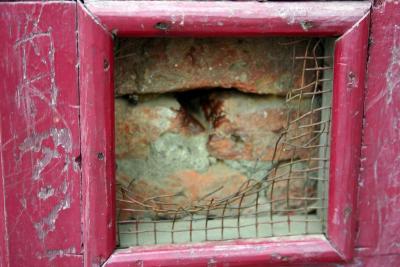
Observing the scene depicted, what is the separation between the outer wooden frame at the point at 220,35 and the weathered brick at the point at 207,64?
12cm

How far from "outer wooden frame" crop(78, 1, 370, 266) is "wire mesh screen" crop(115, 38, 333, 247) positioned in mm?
56

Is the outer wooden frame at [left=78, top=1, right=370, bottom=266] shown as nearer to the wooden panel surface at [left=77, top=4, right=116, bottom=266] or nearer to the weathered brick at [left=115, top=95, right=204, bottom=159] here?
the wooden panel surface at [left=77, top=4, right=116, bottom=266]

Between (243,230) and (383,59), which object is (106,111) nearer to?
(243,230)

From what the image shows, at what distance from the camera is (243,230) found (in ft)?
3.80

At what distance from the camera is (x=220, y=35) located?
1.00 m

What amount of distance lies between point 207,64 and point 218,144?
0.20 m

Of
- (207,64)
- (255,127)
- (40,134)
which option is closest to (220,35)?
(207,64)

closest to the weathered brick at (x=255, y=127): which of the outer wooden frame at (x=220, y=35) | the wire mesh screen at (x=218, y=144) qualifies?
the wire mesh screen at (x=218, y=144)

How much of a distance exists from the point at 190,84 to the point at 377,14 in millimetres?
421

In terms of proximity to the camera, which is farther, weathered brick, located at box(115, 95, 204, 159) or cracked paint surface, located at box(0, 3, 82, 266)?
weathered brick, located at box(115, 95, 204, 159)

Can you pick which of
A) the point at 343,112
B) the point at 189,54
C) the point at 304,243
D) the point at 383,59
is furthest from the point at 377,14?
the point at 304,243

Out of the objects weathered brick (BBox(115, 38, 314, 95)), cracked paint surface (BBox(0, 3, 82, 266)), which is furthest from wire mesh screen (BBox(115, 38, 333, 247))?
cracked paint surface (BBox(0, 3, 82, 266))

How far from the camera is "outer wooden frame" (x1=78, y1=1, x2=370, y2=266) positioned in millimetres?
960

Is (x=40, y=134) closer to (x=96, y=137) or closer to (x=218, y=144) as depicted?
(x=96, y=137)
